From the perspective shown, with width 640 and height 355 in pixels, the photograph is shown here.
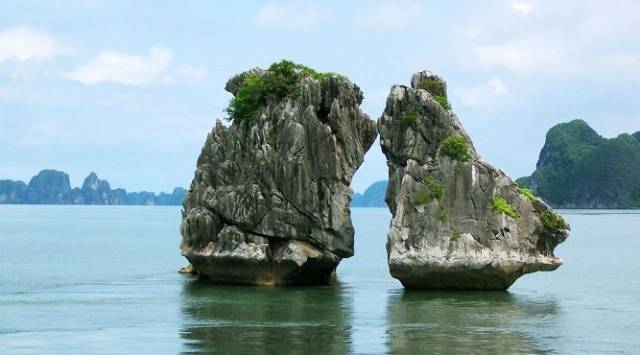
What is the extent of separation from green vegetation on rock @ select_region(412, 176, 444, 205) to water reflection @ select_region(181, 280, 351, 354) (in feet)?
21.8

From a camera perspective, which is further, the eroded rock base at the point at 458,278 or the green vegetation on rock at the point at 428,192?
the green vegetation on rock at the point at 428,192

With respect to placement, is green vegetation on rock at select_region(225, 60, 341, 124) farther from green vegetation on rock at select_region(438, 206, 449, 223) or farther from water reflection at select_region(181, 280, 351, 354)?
green vegetation on rock at select_region(438, 206, 449, 223)

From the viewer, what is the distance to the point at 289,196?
59.4 metres

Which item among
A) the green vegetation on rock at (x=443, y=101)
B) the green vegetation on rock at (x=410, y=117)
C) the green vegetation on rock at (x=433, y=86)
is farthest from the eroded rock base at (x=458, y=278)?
the green vegetation on rock at (x=433, y=86)

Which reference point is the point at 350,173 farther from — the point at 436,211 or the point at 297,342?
the point at 297,342

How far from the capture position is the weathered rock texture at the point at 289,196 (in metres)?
59.0

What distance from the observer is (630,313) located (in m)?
48.7

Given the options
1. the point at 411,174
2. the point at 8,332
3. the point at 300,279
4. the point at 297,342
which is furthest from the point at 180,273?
the point at 297,342

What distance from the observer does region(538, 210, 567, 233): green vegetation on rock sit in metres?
54.2

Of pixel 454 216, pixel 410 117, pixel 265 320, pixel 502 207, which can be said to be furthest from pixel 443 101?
pixel 265 320

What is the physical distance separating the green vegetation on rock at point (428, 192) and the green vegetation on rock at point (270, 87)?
34.1 feet

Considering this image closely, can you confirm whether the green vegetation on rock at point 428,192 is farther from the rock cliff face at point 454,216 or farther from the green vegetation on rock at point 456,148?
the green vegetation on rock at point 456,148

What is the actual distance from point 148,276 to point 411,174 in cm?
2435

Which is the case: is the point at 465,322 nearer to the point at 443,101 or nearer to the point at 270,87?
the point at 443,101
